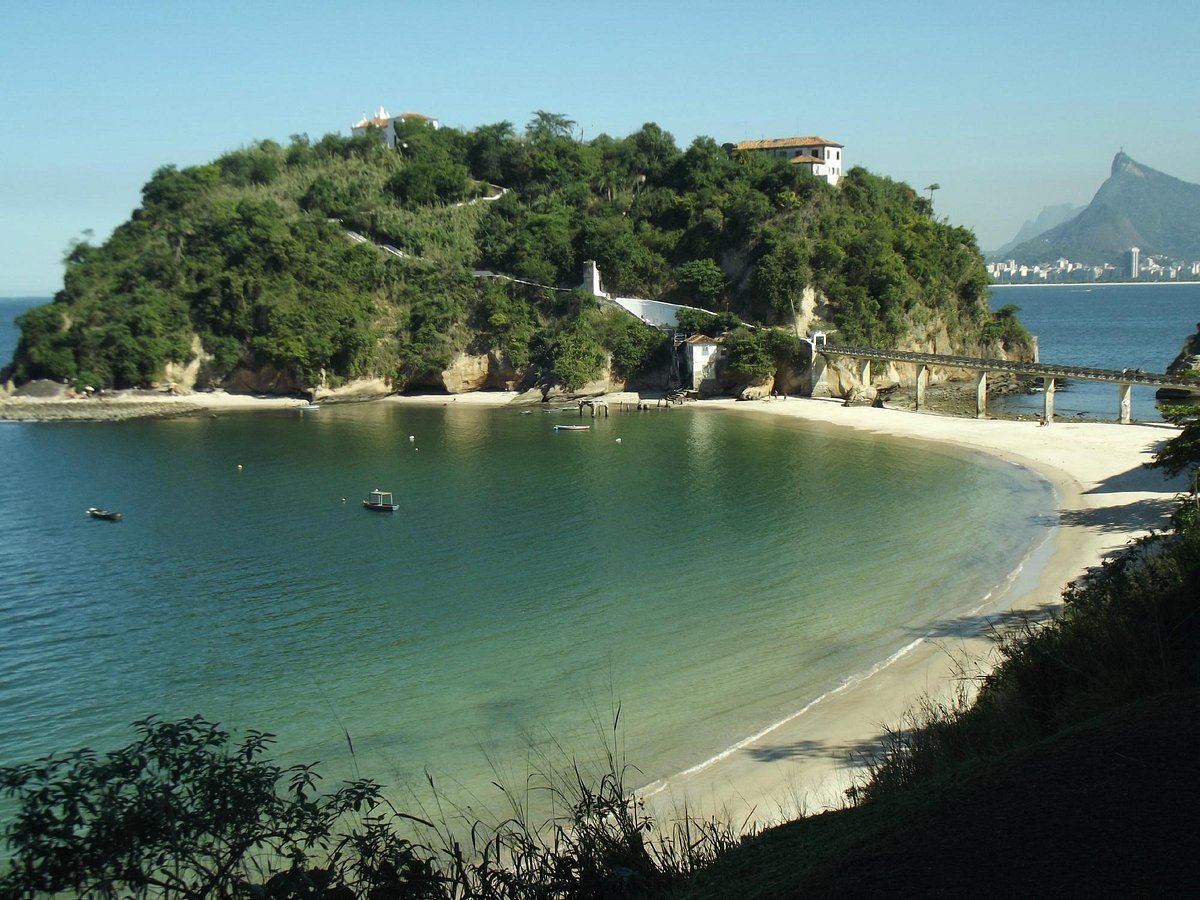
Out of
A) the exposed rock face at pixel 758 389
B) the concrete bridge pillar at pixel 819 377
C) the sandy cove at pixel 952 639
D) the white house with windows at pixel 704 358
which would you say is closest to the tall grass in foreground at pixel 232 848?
the sandy cove at pixel 952 639

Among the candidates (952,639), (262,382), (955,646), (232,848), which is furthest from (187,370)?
(232,848)

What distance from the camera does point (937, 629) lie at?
67.8 feet

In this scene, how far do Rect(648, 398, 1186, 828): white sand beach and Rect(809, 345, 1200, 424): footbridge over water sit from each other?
199cm

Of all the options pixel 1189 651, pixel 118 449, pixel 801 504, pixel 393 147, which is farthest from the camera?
pixel 393 147

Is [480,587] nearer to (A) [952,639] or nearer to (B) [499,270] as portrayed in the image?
(A) [952,639]

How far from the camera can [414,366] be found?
6372 centimetres

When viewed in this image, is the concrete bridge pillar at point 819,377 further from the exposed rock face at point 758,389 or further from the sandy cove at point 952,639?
the sandy cove at point 952,639

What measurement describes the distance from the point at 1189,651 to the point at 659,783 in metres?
7.78

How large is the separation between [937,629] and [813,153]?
57.7 m

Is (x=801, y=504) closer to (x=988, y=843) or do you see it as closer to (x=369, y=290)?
(x=988, y=843)

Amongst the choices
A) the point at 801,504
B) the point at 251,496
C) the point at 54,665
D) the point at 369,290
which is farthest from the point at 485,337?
the point at 54,665

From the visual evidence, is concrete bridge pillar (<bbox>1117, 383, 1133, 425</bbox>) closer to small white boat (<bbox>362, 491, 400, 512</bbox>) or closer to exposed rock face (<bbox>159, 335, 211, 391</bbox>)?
small white boat (<bbox>362, 491, 400, 512</bbox>)

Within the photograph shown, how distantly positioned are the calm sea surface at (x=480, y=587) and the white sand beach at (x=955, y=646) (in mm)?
692

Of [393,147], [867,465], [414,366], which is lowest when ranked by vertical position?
[867,465]
